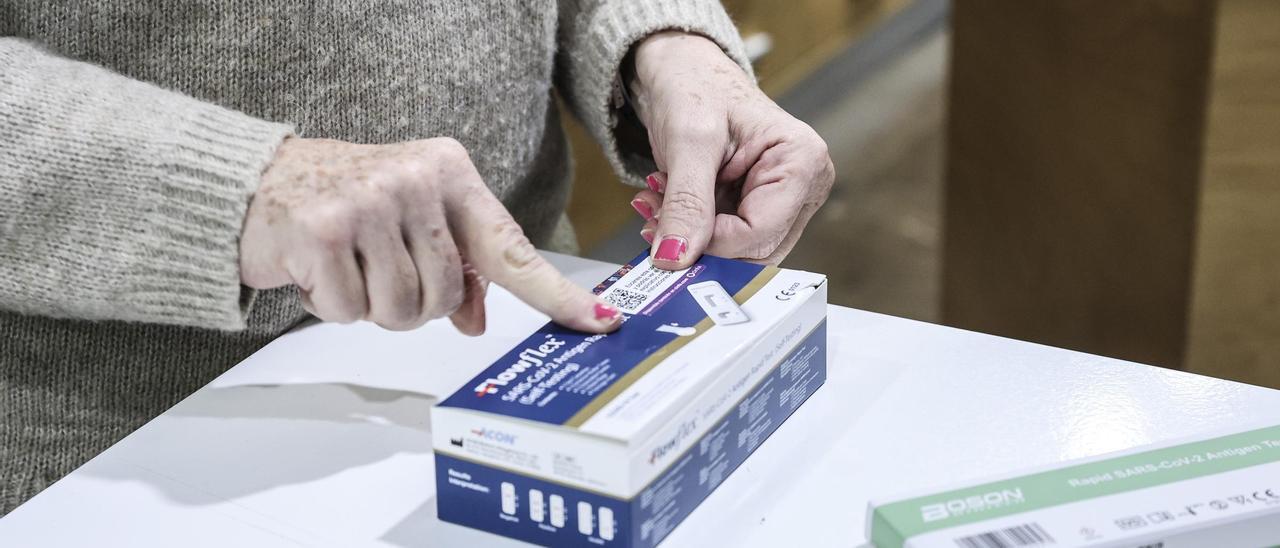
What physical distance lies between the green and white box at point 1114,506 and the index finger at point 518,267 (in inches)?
7.5

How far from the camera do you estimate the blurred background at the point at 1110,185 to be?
5.05ft

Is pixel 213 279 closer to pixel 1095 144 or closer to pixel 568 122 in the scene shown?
pixel 1095 144

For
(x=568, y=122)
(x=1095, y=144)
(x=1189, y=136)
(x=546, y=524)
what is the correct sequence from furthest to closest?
(x=568, y=122) < (x=1095, y=144) < (x=1189, y=136) < (x=546, y=524)

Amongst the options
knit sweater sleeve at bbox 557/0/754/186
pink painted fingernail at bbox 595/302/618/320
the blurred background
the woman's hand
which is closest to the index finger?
pink painted fingernail at bbox 595/302/618/320

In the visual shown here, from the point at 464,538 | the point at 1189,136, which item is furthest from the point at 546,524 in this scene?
the point at 1189,136

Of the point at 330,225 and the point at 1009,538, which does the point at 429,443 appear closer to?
the point at 330,225

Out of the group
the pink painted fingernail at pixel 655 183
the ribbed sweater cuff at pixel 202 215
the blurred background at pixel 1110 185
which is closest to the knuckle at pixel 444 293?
the ribbed sweater cuff at pixel 202 215

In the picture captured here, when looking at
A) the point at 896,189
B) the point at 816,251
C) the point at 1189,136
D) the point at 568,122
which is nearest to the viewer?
the point at 1189,136

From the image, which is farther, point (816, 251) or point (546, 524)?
point (816, 251)

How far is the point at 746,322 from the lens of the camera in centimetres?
68

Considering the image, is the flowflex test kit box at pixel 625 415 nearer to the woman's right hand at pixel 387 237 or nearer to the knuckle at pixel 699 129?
the woman's right hand at pixel 387 237

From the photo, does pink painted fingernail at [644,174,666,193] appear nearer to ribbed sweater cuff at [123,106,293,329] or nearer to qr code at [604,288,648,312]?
qr code at [604,288,648,312]

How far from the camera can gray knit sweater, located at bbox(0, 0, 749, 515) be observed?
2.27 ft

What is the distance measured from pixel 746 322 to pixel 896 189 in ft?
7.51
